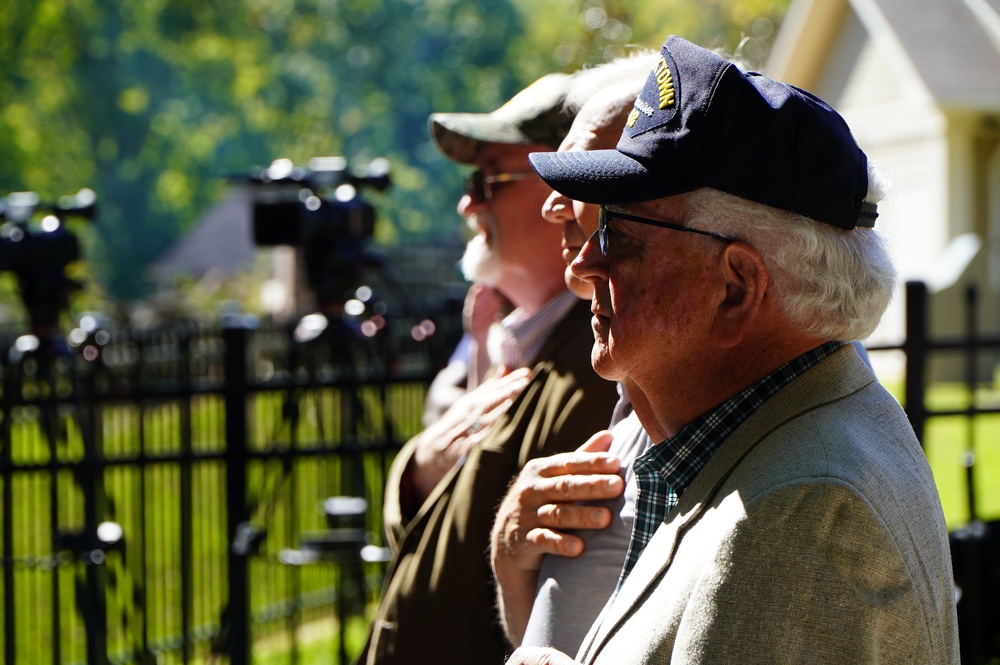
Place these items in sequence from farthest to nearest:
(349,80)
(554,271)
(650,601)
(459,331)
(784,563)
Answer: (349,80) < (459,331) < (554,271) < (650,601) < (784,563)

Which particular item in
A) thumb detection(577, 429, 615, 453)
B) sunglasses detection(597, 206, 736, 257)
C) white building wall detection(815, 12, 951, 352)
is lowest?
thumb detection(577, 429, 615, 453)

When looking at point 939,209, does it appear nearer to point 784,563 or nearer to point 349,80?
point 784,563

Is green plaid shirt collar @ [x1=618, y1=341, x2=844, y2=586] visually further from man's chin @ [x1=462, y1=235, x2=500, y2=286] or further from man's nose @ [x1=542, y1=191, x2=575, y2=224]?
man's chin @ [x1=462, y1=235, x2=500, y2=286]

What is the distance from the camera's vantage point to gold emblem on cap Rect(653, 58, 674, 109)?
4.71ft

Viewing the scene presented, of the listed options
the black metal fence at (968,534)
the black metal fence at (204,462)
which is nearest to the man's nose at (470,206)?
the black metal fence at (204,462)

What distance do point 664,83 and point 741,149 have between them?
0.55ft

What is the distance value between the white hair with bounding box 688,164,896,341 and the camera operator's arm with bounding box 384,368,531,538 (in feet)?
2.96

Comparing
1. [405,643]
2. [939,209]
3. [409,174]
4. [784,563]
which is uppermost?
[409,174]

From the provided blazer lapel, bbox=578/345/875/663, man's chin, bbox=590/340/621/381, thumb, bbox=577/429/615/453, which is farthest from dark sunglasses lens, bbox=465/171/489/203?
blazer lapel, bbox=578/345/875/663

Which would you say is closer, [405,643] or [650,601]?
[650,601]

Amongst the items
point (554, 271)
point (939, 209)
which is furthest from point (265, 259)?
point (554, 271)

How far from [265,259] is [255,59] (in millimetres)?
8505

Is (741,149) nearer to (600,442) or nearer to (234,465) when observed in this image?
(600,442)

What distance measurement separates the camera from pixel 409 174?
135ft
